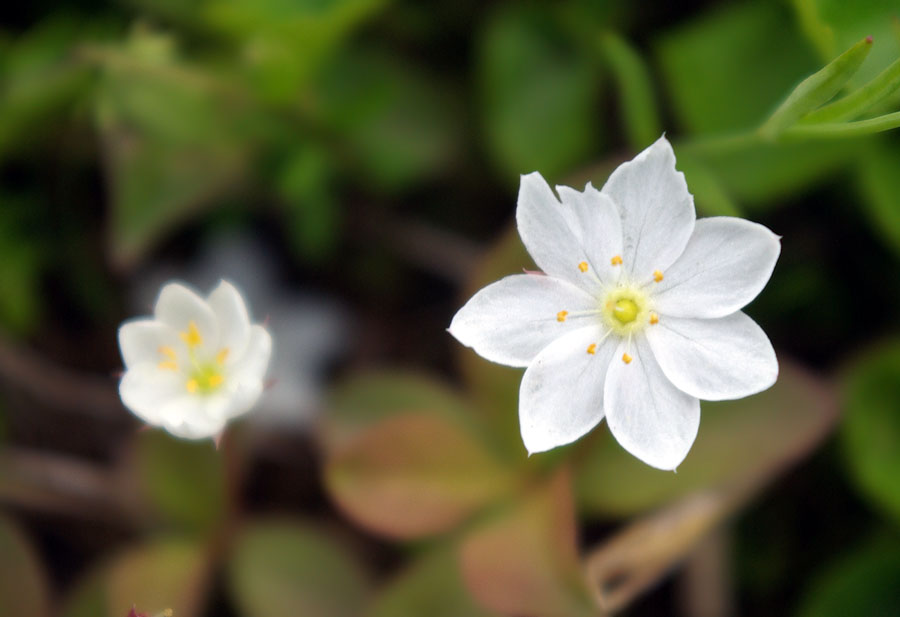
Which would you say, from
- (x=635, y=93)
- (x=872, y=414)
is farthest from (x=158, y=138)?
(x=872, y=414)

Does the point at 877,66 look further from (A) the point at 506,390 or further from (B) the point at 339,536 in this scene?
(B) the point at 339,536

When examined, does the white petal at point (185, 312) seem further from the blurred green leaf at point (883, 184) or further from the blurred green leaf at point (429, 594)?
the blurred green leaf at point (883, 184)

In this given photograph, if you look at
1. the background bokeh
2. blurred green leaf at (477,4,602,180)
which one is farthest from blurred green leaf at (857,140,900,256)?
blurred green leaf at (477,4,602,180)

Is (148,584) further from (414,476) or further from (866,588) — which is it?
(866,588)

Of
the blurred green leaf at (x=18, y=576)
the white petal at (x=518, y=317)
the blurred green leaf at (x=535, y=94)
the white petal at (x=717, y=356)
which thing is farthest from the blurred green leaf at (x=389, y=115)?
the blurred green leaf at (x=18, y=576)

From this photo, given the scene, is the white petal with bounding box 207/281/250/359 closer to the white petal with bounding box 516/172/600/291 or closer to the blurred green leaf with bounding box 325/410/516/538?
the blurred green leaf with bounding box 325/410/516/538

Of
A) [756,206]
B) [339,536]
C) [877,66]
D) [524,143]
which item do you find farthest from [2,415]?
[877,66]

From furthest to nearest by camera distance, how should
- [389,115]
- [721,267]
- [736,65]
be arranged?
1. [389,115]
2. [736,65]
3. [721,267]
